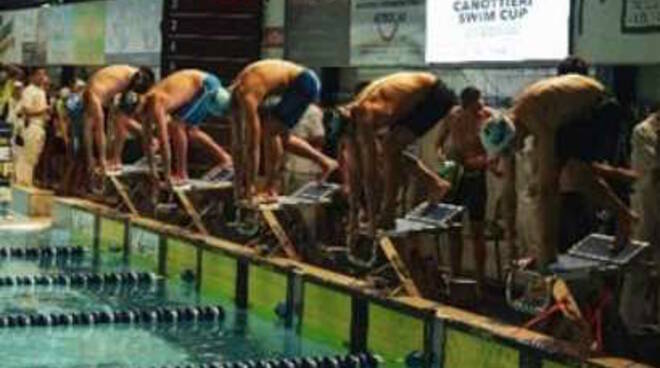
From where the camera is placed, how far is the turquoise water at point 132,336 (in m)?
7.34

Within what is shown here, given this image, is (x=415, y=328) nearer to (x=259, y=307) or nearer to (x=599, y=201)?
(x=599, y=201)

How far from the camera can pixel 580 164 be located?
6391 millimetres

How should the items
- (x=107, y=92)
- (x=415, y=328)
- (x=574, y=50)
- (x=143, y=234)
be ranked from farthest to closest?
(x=107, y=92), (x=143, y=234), (x=574, y=50), (x=415, y=328)

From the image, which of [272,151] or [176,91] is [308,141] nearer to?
[176,91]

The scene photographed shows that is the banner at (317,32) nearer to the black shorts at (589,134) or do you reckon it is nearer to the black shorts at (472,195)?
the black shorts at (472,195)

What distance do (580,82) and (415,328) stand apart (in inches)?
66.7

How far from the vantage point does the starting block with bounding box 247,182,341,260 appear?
9.23 meters

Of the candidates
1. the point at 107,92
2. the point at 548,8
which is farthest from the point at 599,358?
the point at 107,92

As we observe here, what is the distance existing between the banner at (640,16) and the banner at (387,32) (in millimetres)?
2470

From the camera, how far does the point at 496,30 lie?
9.80m

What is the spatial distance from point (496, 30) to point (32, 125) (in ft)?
24.6

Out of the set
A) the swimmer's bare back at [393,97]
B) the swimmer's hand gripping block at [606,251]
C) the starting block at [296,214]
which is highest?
the swimmer's bare back at [393,97]

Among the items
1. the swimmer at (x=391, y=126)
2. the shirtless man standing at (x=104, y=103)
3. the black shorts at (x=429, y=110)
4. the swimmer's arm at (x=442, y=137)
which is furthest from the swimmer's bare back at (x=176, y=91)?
the black shorts at (x=429, y=110)

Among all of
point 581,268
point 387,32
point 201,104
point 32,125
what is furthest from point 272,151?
point 32,125
